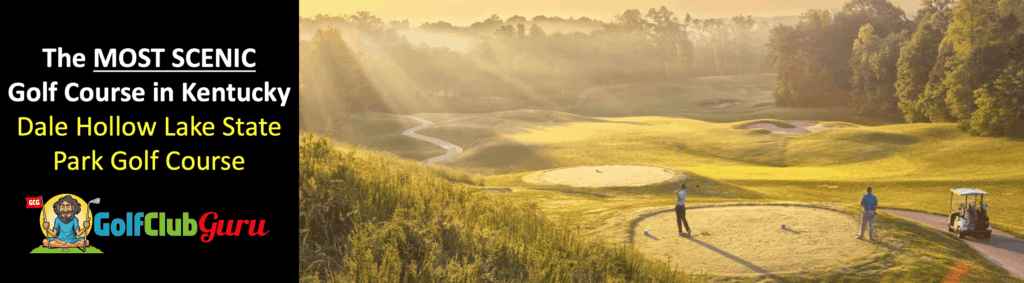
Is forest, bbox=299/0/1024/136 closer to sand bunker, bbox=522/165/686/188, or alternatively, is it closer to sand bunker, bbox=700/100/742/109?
sand bunker, bbox=700/100/742/109

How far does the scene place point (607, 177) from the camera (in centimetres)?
3809

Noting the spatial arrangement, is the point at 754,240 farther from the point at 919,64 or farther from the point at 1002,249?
the point at 919,64

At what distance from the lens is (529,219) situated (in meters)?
16.2

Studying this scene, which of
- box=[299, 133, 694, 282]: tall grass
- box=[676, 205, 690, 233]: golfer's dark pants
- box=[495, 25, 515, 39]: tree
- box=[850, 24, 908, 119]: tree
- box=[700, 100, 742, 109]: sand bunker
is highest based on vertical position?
box=[495, 25, 515, 39]: tree

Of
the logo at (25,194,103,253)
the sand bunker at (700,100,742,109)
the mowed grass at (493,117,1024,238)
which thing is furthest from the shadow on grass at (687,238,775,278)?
the sand bunker at (700,100,742,109)

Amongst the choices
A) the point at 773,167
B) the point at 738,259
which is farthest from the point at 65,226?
the point at 773,167

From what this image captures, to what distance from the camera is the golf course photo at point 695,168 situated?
1280 cm

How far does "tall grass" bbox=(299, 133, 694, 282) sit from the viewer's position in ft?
35.1

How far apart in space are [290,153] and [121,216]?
2.13 metres

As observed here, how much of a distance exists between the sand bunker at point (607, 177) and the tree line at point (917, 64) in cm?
3147

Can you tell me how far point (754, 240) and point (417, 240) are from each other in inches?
457

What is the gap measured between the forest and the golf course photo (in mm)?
292

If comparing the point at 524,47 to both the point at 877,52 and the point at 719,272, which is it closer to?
the point at 877,52

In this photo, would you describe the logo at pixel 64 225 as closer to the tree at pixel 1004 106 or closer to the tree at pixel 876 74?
the tree at pixel 1004 106
